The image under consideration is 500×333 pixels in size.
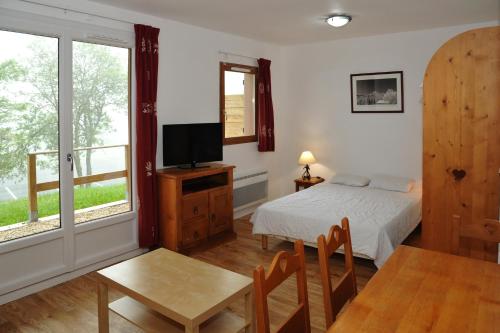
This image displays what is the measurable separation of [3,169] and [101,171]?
0.86 meters

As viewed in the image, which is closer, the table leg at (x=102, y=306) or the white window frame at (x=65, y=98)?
the table leg at (x=102, y=306)

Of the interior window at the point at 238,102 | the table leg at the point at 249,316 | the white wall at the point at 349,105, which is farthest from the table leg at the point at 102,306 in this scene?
the white wall at the point at 349,105

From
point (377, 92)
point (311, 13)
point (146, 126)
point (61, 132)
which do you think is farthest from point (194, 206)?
point (377, 92)

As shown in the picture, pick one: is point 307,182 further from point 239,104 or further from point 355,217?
point 355,217

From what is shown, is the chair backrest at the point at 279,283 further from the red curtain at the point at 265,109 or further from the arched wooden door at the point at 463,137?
the red curtain at the point at 265,109

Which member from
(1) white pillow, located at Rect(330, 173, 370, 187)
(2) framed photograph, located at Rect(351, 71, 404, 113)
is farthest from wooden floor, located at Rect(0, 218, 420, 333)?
(2) framed photograph, located at Rect(351, 71, 404, 113)

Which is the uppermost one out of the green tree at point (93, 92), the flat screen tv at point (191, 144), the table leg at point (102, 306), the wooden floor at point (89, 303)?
the green tree at point (93, 92)

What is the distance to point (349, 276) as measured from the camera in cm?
191

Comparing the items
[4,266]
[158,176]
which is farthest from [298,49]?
[4,266]

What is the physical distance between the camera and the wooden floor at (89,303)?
108 inches

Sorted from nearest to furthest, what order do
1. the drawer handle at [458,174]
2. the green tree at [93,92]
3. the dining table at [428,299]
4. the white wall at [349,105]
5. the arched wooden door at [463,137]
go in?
the dining table at [428,299] < the arched wooden door at [463,137] < the drawer handle at [458,174] < the green tree at [93,92] < the white wall at [349,105]

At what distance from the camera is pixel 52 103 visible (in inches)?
131

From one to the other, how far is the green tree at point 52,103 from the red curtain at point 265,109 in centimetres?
218

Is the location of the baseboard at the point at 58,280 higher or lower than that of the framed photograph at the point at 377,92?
lower
